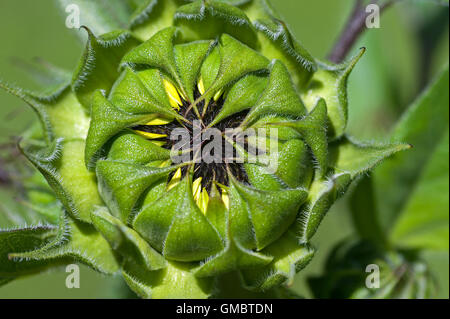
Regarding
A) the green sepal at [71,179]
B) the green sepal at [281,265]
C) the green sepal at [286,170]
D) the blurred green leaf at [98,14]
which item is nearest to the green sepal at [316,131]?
the green sepal at [286,170]

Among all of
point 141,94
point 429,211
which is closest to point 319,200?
point 141,94

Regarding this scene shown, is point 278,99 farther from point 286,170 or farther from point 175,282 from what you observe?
point 175,282

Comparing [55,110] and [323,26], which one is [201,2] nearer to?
[55,110]

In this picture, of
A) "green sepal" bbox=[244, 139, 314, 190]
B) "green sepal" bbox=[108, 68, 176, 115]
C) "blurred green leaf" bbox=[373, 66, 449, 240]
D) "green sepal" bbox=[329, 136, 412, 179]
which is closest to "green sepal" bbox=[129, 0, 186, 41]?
"green sepal" bbox=[108, 68, 176, 115]

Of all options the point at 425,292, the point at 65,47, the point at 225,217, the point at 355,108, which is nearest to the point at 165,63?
the point at 225,217

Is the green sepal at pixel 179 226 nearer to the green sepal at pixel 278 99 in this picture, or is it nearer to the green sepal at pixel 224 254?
the green sepal at pixel 224 254

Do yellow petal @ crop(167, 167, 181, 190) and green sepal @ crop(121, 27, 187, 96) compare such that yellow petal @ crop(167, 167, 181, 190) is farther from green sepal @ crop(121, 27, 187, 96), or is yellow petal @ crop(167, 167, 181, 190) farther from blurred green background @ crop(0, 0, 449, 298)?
blurred green background @ crop(0, 0, 449, 298)
